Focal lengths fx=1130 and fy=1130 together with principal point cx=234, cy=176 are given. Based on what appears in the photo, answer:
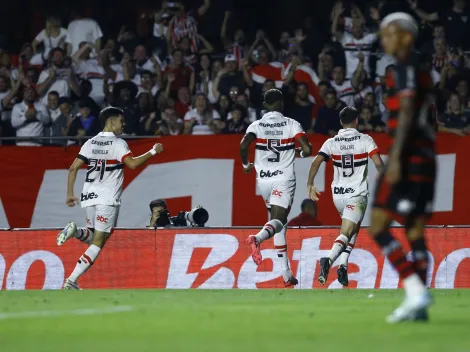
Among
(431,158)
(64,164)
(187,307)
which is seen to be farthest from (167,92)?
(431,158)

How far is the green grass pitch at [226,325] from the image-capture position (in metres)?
6.62

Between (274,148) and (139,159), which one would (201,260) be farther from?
(139,159)

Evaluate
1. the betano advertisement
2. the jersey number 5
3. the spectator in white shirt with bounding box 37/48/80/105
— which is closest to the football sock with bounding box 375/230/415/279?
the jersey number 5

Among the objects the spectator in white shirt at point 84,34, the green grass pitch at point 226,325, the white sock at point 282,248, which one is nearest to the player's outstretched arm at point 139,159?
the white sock at point 282,248

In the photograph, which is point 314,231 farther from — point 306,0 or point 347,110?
point 306,0

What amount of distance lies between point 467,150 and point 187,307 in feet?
31.3

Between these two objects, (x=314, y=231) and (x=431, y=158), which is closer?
(x=431, y=158)

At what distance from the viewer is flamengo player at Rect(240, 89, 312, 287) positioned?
15.1 meters

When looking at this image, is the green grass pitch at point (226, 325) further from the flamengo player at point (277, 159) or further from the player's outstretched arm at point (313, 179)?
the flamengo player at point (277, 159)

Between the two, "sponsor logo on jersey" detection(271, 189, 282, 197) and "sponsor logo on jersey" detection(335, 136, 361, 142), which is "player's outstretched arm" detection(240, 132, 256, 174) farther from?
"sponsor logo on jersey" detection(335, 136, 361, 142)

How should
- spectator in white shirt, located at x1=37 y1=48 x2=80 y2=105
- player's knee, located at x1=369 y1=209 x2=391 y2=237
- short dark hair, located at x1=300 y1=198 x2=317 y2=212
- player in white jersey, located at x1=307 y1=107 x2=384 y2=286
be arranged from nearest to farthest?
1. player's knee, located at x1=369 y1=209 x2=391 y2=237
2. player in white jersey, located at x1=307 y1=107 x2=384 y2=286
3. short dark hair, located at x1=300 y1=198 x2=317 y2=212
4. spectator in white shirt, located at x1=37 y1=48 x2=80 y2=105

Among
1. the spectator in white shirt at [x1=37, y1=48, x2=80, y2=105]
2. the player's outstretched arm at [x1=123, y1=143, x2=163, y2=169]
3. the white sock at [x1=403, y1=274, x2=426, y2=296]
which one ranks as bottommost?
the white sock at [x1=403, y1=274, x2=426, y2=296]

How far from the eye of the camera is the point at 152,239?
16.8 metres

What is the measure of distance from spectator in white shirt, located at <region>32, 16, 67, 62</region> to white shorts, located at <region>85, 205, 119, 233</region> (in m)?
8.83
